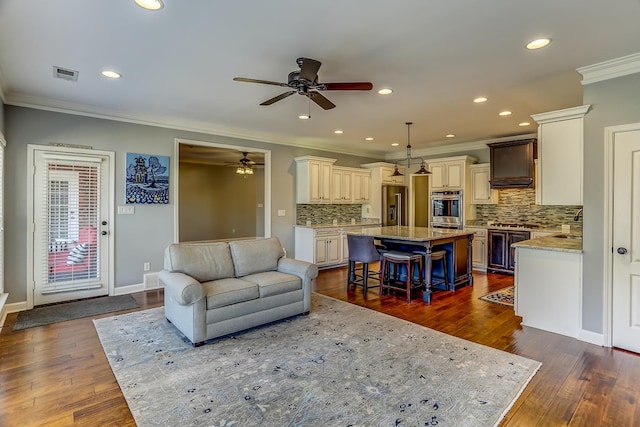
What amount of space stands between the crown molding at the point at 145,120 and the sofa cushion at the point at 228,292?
114 inches

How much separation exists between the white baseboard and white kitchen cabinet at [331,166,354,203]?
4693mm

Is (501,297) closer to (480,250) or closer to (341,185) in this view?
(480,250)

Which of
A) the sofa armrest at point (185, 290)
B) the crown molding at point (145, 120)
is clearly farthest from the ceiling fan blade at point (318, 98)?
the crown molding at point (145, 120)

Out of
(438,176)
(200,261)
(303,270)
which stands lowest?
(303,270)

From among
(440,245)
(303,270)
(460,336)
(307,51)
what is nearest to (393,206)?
(440,245)

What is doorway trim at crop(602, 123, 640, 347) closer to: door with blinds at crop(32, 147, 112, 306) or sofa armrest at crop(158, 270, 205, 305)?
sofa armrest at crop(158, 270, 205, 305)

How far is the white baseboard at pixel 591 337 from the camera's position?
3.08m

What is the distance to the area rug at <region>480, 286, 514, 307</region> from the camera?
439cm

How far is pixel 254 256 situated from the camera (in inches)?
158

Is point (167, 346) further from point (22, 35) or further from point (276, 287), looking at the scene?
point (22, 35)

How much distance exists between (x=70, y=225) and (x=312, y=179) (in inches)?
156

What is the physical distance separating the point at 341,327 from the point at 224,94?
301cm

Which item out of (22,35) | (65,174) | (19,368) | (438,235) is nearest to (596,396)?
(438,235)

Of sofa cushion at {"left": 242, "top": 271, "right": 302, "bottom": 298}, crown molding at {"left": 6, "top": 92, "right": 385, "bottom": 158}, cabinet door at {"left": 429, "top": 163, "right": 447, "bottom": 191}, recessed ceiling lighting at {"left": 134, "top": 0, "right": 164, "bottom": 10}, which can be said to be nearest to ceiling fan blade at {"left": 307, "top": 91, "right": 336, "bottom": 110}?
recessed ceiling lighting at {"left": 134, "top": 0, "right": 164, "bottom": 10}
